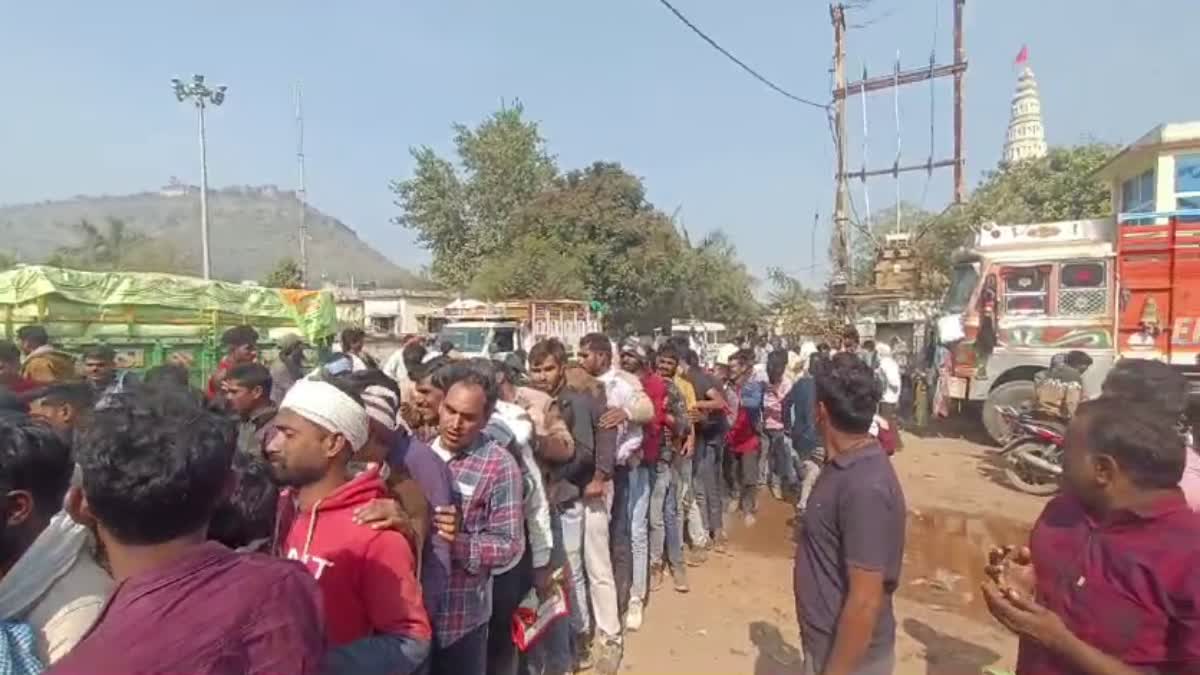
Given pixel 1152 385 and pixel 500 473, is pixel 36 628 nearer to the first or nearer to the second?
pixel 500 473

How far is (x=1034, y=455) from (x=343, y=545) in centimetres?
852

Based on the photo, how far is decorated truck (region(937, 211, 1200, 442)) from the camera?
9.99 meters

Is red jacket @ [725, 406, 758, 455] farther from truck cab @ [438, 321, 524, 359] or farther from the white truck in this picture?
truck cab @ [438, 321, 524, 359]

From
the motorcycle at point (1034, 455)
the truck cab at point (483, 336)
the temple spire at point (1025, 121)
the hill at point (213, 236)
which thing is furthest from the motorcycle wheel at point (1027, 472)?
the hill at point (213, 236)

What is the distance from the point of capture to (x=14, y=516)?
1465 mm

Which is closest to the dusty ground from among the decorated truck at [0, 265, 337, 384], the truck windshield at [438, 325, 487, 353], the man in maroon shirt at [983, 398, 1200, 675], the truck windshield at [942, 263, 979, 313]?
the man in maroon shirt at [983, 398, 1200, 675]

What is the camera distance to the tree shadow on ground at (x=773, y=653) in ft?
14.3

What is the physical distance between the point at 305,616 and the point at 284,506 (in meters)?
0.93

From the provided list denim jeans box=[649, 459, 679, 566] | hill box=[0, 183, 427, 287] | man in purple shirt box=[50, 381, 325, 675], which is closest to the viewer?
man in purple shirt box=[50, 381, 325, 675]

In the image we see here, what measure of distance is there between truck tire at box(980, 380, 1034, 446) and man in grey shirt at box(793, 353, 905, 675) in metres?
9.46

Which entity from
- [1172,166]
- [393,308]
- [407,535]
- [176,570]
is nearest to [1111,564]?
[407,535]

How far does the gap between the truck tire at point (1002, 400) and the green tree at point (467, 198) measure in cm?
2650

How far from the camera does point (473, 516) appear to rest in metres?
2.54

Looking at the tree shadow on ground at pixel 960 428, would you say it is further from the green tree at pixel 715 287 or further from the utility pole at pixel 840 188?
the green tree at pixel 715 287
